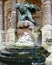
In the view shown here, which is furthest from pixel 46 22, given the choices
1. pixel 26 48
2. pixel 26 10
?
pixel 26 48

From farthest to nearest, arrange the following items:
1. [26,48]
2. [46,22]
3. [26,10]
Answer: [26,10], [46,22], [26,48]

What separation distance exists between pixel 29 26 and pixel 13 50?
2.39 m

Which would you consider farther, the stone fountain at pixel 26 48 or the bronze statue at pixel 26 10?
the bronze statue at pixel 26 10

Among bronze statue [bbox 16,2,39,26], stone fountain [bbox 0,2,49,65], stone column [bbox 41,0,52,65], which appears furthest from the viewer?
bronze statue [bbox 16,2,39,26]

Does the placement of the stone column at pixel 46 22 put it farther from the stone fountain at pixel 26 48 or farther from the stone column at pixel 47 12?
the stone fountain at pixel 26 48

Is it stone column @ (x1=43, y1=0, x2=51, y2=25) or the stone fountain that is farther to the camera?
stone column @ (x1=43, y1=0, x2=51, y2=25)

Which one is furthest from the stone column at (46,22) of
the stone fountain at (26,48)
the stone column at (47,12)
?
the stone fountain at (26,48)

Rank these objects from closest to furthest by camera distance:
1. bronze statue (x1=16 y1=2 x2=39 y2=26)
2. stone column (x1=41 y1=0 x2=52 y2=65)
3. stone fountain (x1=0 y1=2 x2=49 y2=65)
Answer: stone fountain (x1=0 y1=2 x2=49 y2=65), stone column (x1=41 y1=0 x2=52 y2=65), bronze statue (x1=16 y1=2 x2=39 y2=26)

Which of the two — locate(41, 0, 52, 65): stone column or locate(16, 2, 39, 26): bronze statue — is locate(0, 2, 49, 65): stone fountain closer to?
locate(16, 2, 39, 26): bronze statue

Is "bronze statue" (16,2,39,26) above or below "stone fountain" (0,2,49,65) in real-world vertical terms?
above

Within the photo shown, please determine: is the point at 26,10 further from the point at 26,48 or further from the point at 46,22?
the point at 26,48

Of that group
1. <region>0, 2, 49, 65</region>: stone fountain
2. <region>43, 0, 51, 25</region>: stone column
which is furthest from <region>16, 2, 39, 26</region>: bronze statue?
<region>43, 0, 51, 25</region>: stone column

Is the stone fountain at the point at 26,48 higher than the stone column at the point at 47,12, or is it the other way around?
the stone column at the point at 47,12


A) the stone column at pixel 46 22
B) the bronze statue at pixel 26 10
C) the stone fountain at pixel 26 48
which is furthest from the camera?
the bronze statue at pixel 26 10
